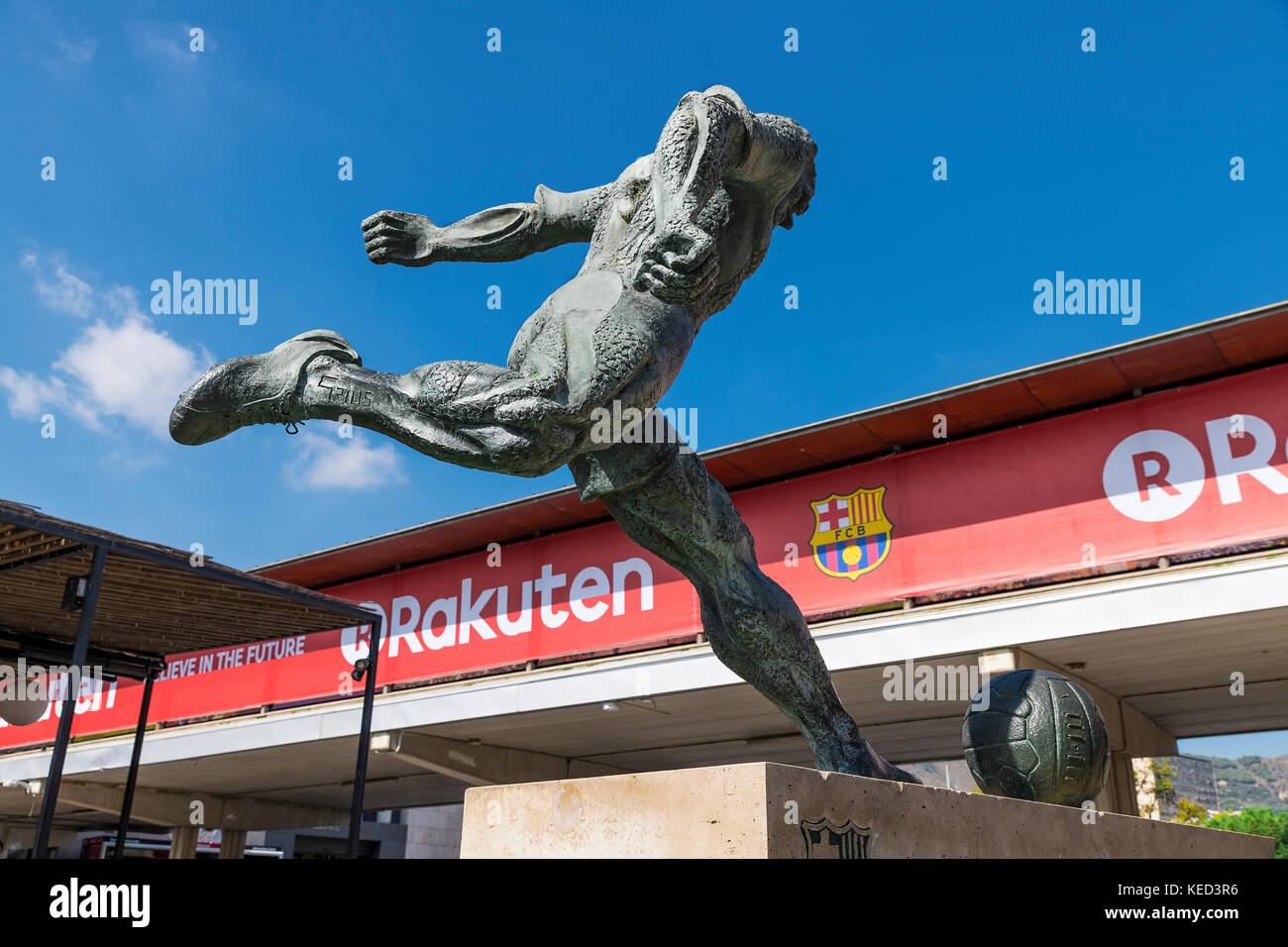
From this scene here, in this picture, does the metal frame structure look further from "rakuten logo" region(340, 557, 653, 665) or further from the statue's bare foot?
"rakuten logo" region(340, 557, 653, 665)

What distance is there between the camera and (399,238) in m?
4.00

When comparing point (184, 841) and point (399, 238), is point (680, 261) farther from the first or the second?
point (184, 841)

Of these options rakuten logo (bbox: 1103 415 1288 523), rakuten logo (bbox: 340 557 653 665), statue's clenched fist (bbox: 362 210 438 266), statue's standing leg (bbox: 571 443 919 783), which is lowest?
statue's standing leg (bbox: 571 443 919 783)

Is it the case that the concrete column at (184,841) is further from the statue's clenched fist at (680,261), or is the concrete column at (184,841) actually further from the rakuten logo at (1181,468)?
the statue's clenched fist at (680,261)

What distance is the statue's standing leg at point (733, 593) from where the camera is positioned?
3289mm

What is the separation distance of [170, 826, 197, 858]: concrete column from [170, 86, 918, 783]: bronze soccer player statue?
19362mm

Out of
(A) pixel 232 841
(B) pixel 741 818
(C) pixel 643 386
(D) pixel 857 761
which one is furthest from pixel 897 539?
(A) pixel 232 841

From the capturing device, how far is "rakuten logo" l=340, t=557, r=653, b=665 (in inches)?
498

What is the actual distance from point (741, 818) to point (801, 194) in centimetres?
247

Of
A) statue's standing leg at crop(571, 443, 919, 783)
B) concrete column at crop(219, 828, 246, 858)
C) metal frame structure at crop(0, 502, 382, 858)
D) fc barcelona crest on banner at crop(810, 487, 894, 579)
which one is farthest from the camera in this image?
concrete column at crop(219, 828, 246, 858)

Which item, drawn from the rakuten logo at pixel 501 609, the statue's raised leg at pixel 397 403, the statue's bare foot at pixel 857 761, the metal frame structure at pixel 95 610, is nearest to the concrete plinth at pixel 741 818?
the statue's bare foot at pixel 857 761

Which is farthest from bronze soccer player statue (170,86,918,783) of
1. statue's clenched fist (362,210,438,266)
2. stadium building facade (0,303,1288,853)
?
stadium building facade (0,303,1288,853)
